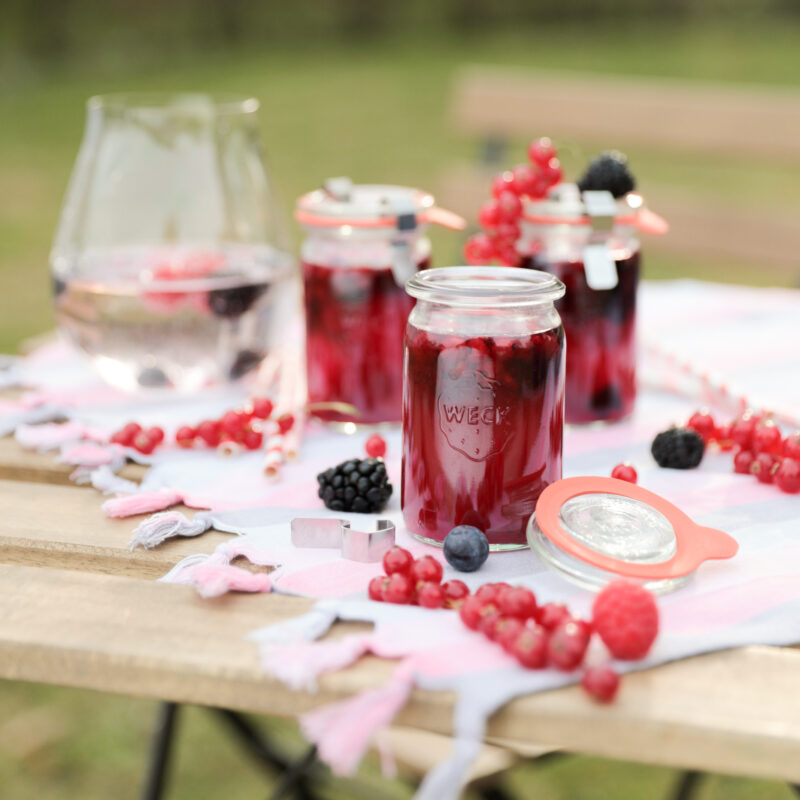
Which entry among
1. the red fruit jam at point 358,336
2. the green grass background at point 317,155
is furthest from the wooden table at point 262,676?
the green grass background at point 317,155

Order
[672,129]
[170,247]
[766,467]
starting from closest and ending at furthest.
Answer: [766,467] < [170,247] < [672,129]

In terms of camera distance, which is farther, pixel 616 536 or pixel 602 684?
pixel 616 536

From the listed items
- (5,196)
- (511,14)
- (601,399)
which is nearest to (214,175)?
(601,399)

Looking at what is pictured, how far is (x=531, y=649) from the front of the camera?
2.28ft

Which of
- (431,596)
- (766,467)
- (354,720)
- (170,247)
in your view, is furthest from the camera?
(170,247)

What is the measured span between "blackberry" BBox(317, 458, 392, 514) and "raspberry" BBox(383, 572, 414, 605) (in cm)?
17

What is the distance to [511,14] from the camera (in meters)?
9.46

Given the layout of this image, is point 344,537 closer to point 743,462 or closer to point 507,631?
point 507,631

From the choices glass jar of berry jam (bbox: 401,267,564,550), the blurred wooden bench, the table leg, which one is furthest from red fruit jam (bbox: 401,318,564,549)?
the blurred wooden bench

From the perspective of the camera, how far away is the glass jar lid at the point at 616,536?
80 centimetres

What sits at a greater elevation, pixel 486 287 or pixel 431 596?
pixel 486 287

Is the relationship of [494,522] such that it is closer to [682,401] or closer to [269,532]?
[269,532]

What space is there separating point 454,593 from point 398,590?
40mm

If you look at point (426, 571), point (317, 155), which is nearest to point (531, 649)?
point (426, 571)
